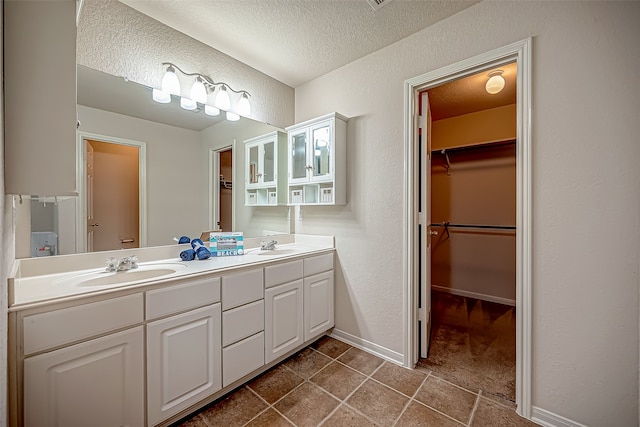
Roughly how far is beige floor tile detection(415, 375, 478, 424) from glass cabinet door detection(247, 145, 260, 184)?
6.81 ft

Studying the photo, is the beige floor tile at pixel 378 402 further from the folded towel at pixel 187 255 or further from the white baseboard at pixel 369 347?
the folded towel at pixel 187 255

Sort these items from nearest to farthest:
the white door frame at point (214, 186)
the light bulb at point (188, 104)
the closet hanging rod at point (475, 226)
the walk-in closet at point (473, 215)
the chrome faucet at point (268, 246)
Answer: the light bulb at point (188, 104), the white door frame at point (214, 186), the chrome faucet at point (268, 246), the walk-in closet at point (473, 215), the closet hanging rod at point (475, 226)

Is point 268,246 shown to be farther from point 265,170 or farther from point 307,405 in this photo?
point 307,405

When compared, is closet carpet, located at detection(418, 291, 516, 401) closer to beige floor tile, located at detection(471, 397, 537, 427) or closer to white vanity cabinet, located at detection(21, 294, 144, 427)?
beige floor tile, located at detection(471, 397, 537, 427)

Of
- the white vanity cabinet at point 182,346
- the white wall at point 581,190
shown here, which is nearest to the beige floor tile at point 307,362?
the white vanity cabinet at point 182,346

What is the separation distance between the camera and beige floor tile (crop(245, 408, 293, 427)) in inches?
55.0

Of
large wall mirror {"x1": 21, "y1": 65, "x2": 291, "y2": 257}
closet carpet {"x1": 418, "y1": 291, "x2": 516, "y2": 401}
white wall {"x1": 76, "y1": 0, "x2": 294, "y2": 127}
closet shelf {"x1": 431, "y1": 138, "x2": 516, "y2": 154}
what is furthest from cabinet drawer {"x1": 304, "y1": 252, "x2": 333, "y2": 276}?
closet shelf {"x1": 431, "y1": 138, "x2": 516, "y2": 154}

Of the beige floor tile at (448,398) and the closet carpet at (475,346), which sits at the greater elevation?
the closet carpet at (475,346)

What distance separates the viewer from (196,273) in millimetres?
1409

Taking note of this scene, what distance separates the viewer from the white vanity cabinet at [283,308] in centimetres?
179

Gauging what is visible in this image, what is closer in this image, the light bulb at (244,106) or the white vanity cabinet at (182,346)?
the white vanity cabinet at (182,346)

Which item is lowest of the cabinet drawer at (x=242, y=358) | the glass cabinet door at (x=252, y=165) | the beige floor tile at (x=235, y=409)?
the beige floor tile at (x=235, y=409)

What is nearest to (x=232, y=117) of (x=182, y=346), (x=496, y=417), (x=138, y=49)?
(x=138, y=49)

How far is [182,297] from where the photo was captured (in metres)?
1.35
